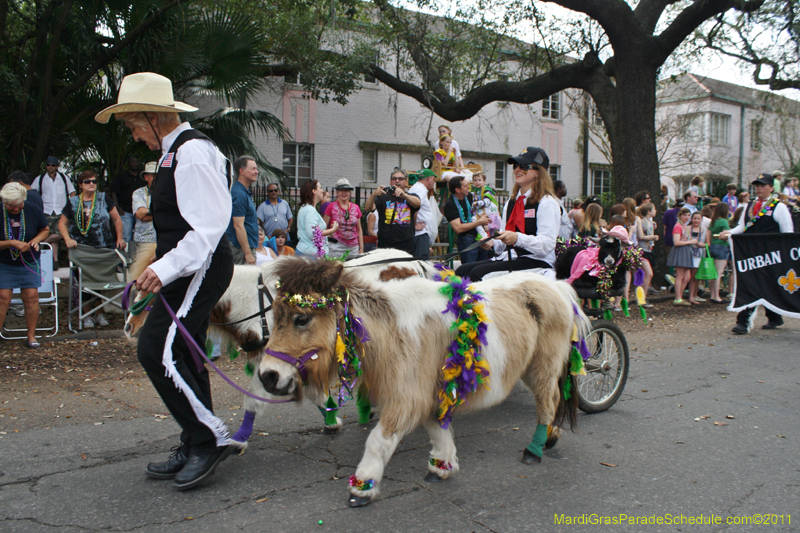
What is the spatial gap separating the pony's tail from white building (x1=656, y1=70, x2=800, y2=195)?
32.7 metres

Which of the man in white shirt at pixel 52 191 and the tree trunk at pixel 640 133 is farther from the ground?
the tree trunk at pixel 640 133

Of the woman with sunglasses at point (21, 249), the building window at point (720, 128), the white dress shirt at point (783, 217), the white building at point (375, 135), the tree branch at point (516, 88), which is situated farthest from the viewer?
the building window at point (720, 128)

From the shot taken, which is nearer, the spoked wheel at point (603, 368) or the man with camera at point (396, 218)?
the spoked wheel at point (603, 368)

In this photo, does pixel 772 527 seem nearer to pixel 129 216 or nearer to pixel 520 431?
pixel 520 431

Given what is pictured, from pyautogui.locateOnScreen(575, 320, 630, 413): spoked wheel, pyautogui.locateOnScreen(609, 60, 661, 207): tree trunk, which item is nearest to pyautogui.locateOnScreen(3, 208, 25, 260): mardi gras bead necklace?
pyautogui.locateOnScreen(575, 320, 630, 413): spoked wheel

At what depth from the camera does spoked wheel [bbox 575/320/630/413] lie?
5137 mm

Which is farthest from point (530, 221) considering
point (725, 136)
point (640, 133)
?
point (725, 136)

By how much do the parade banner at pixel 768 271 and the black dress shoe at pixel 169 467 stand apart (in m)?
8.43

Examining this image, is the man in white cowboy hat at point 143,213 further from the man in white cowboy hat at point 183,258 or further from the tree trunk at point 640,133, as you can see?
the tree trunk at point 640,133

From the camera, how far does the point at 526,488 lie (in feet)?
12.0

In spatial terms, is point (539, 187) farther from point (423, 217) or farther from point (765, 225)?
point (765, 225)

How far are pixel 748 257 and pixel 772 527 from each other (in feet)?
23.3

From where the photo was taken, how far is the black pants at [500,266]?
538cm

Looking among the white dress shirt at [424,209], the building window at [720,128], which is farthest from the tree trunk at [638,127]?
the building window at [720,128]
